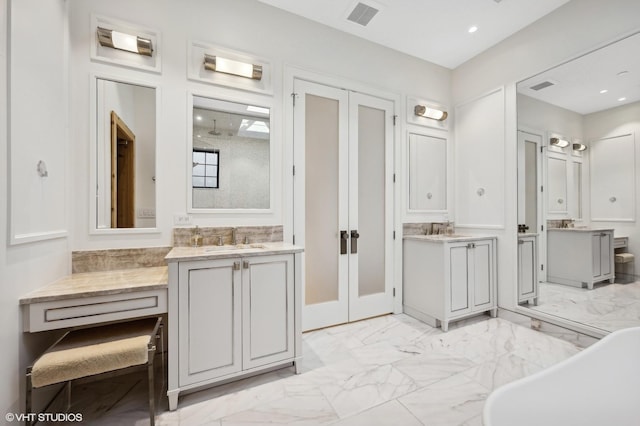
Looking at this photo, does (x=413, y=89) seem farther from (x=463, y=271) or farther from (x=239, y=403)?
(x=239, y=403)

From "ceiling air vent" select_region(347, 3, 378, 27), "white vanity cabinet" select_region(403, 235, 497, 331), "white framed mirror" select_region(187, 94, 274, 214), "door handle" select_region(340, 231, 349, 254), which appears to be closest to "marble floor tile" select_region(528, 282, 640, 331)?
"white vanity cabinet" select_region(403, 235, 497, 331)

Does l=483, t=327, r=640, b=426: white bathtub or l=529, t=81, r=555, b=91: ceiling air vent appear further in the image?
l=529, t=81, r=555, b=91: ceiling air vent

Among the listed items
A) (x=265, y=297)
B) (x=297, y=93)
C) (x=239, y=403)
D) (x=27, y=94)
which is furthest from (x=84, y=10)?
(x=239, y=403)

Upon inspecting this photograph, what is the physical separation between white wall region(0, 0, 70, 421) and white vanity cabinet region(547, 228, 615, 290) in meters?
4.21

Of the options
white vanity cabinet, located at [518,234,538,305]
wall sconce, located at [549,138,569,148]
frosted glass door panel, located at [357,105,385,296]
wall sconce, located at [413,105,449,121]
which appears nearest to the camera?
A: wall sconce, located at [549,138,569,148]

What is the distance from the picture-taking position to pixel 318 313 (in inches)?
114

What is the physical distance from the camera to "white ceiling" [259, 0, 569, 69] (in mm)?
2656

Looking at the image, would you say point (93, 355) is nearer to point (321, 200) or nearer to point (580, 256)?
point (321, 200)

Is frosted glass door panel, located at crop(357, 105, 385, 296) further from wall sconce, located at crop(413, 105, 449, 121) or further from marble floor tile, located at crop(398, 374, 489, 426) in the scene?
marble floor tile, located at crop(398, 374, 489, 426)

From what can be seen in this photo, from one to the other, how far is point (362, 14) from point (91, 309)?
3.29 meters

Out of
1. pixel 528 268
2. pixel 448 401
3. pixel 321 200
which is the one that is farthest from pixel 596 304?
pixel 321 200

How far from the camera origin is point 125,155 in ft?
7.13

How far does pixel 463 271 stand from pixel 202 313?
2620mm

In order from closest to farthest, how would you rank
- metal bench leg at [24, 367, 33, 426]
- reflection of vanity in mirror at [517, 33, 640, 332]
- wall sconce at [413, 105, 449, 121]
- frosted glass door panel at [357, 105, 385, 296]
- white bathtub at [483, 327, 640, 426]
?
white bathtub at [483, 327, 640, 426] < metal bench leg at [24, 367, 33, 426] < reflection of vanity in mirror at [517, 33, 640, 332] < frosted glass door panel at [357, 105, 385, 296] < wall sconce at [413, 105, 449, 121]
